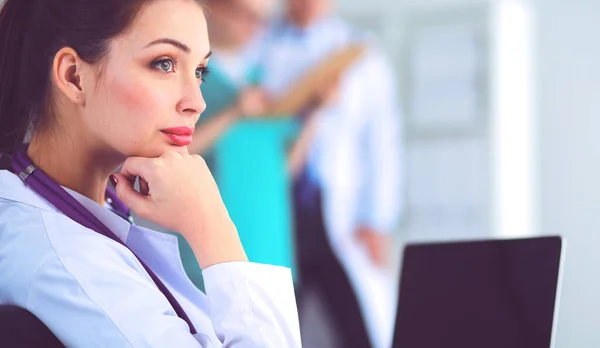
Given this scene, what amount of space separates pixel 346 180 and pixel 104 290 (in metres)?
2.86

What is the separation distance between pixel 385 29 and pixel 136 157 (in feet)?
10.2

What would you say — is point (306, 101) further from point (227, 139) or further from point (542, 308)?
point (542, 308)

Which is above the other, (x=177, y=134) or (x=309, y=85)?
(x=309, y=85)

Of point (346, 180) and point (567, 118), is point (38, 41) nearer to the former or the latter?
point (346, 180)

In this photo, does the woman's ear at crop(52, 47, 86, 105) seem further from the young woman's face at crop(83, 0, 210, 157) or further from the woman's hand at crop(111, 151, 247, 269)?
the woman's hand at crop(111, 151, 247, 269)

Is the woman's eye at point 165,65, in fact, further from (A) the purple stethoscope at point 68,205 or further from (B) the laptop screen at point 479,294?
Result: (B) the laptop screen at point 479,294

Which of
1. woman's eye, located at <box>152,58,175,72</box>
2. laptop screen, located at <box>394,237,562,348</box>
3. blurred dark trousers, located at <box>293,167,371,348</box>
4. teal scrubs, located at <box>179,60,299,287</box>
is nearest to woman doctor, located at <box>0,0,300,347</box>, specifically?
woman's eye, located at <box>152,58,175,72</box>

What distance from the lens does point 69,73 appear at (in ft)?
3.39

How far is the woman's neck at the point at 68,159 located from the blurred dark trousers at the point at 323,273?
2.52 meters

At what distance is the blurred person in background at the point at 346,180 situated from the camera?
357cm

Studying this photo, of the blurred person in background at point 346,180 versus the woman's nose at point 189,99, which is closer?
the woman's nose at point 189,99

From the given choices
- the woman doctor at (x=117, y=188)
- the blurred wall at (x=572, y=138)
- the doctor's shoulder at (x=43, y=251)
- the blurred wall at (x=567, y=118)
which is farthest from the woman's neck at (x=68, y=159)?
the blurred wall at (x=572, y=138)

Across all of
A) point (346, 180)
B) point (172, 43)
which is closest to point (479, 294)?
point (172, 43)

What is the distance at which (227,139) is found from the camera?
346 cm
